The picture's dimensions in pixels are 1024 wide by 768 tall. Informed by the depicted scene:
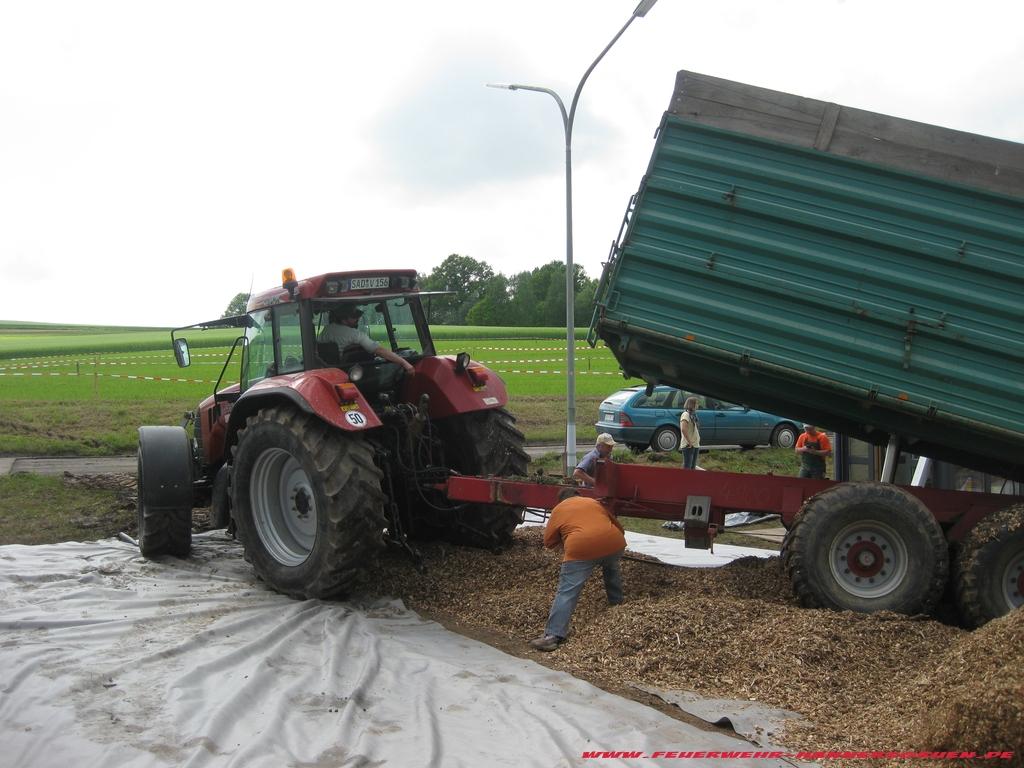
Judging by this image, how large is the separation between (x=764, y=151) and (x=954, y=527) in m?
2.74

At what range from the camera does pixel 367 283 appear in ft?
25.3

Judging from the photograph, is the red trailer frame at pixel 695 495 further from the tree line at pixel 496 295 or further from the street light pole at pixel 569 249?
the tree line at pixel 496 295

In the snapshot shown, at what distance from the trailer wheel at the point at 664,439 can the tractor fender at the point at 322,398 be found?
41.8 ft

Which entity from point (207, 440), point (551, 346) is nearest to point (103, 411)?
point (207, 440)

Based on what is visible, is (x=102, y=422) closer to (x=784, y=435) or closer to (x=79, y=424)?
(x=79, y=424)

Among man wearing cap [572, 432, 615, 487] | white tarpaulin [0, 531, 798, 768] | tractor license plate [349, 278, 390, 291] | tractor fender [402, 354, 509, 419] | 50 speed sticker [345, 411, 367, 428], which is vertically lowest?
white tarpaulin [0, 531, 798, 768]

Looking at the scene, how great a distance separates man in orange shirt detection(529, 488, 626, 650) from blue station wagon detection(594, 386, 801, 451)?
40.6 ft

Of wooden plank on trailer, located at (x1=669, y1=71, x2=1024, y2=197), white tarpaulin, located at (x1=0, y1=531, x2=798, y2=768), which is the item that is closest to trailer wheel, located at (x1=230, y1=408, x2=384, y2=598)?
white tarpaulin, located at (x1=0, y1=531, x2=798, y2=768)

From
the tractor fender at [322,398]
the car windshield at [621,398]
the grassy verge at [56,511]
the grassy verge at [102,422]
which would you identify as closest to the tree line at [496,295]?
the grassy verge at [102,422]

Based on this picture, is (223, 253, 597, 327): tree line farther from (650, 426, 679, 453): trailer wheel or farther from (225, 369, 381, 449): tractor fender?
(225, 369, 381, 449): tractor fender

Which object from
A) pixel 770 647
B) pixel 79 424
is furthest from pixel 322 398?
pixel 79 424

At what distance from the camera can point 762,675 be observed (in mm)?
5305

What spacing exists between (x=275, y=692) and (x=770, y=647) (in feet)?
8.96

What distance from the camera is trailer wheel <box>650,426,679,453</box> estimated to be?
19344mm
